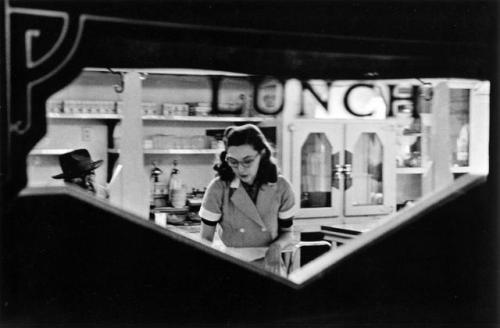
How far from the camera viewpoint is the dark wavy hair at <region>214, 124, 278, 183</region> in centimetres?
353

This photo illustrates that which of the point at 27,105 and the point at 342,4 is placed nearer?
the point at 27,105

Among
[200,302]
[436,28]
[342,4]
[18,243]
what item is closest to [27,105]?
[18,243]

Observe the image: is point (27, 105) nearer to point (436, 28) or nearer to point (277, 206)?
point (277, 206)

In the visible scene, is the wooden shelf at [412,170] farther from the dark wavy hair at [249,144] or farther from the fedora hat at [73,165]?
the fedora hat at [73,165]

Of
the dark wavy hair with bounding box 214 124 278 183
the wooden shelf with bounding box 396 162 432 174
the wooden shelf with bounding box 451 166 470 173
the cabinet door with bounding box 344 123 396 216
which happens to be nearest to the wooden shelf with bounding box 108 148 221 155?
the dark wavy hair with bounding box 214 124 278 183

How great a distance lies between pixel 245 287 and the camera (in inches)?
142

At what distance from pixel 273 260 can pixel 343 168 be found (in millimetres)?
743

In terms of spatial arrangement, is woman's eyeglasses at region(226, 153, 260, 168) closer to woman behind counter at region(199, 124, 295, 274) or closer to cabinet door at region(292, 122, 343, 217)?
woman behind counter at region(199, 124, 295, 274)

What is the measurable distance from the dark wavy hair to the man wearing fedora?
2.15ft

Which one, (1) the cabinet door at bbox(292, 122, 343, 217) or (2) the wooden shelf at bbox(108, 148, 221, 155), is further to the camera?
(1) the cabinet door at bbox(292, 122, 343, 217)

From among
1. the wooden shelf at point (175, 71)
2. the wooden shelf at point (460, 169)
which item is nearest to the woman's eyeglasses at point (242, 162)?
the wooden shelf at point (175, 71)

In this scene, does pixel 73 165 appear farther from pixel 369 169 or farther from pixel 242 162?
pixel 369 169

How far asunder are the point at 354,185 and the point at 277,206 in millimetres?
603

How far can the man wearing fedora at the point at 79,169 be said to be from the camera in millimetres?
3295
